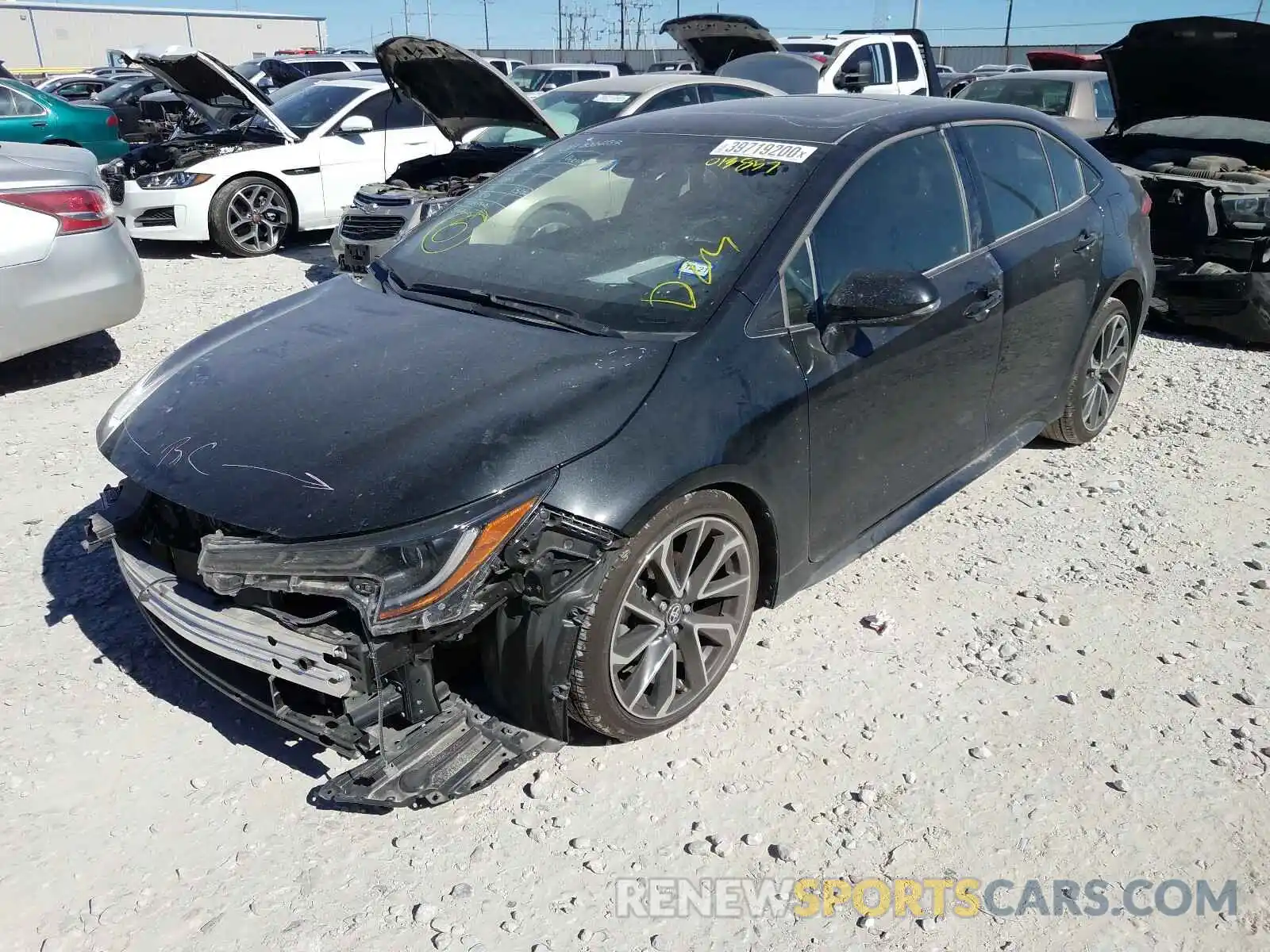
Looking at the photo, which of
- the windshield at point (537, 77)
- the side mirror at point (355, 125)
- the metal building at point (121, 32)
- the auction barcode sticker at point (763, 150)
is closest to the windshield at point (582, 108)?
the side mirror at point (355, 125)

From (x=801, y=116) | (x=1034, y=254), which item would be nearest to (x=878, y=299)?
(x=801, y=116)

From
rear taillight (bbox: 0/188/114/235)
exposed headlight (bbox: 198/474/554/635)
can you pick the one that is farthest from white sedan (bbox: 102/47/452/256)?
exposed headlight (bbox: 198/474/554/635)

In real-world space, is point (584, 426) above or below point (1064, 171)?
below

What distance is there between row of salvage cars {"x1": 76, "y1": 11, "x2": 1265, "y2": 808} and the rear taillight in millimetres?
2714

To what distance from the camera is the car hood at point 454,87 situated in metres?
7.07

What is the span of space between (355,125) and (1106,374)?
23.9 feet

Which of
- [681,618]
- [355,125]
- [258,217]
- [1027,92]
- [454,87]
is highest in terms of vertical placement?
[454,87]

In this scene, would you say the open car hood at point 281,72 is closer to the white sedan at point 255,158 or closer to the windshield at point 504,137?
the white sedan at point 255,158

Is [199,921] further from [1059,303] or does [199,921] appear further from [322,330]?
[1059,303]

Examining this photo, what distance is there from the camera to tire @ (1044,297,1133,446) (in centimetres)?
456

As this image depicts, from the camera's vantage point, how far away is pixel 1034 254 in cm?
395

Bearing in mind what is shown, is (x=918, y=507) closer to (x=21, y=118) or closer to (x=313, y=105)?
(x=313, y=105)

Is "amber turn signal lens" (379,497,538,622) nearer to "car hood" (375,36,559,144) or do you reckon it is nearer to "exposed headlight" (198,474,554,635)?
"exposed headlight" (198,474,554,635)

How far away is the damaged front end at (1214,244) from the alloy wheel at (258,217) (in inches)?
284
